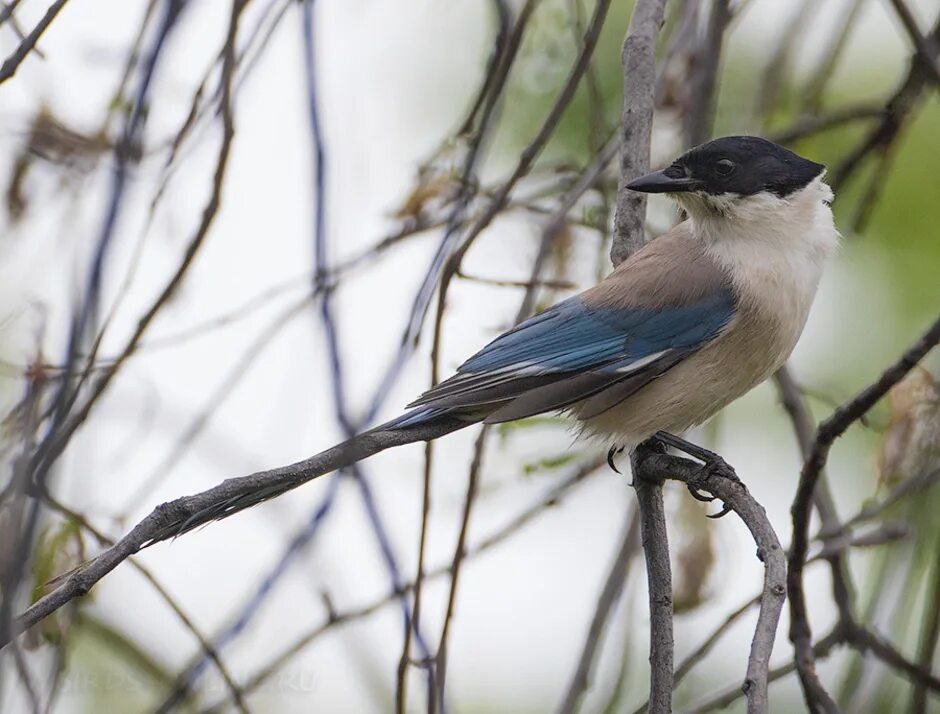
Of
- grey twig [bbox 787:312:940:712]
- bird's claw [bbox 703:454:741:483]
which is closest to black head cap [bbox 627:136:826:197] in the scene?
bird's claw [bbox 703:454:741:483]

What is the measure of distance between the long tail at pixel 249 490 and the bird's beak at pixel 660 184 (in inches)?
36.3

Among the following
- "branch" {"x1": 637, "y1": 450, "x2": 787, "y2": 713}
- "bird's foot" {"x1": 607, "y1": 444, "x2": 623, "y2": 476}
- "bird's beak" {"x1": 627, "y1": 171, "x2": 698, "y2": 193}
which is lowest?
"branch" {"x1": 637, "y1": 450, "x2": 787, "y2": 713}

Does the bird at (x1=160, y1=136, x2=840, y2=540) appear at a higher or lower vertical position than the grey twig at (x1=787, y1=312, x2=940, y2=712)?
higher

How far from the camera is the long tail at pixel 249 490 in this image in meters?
2.28

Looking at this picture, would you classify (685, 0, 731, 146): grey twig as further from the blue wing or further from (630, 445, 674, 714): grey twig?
(630, 445, 674, 714): grey twig

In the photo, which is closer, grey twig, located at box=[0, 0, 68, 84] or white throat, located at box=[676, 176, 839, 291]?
grey twig, located at box=[0, 0, 68, 84]

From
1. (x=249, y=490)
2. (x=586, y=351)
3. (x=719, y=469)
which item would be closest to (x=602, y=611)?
(x=719, y=469)

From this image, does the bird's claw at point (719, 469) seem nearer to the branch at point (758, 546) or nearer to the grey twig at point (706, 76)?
the branch at point (758, 546)

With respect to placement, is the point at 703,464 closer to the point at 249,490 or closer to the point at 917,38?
the point at 249,490

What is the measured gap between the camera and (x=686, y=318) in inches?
146

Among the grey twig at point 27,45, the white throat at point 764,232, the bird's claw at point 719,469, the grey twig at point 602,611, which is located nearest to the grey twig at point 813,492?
the bird's claw at point 719,469

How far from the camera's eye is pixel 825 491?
3904 millimetres

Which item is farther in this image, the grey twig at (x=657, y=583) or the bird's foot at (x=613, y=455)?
the bird's foot at (x=613, y=455)

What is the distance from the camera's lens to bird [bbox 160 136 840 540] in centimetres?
356
